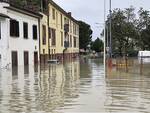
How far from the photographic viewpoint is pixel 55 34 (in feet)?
282

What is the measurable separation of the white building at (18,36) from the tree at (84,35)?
257ft

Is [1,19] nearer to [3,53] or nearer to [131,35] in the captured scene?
[3,53]

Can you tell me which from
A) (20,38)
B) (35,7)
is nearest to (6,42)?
(20,38)

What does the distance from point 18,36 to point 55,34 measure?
26.5 meters

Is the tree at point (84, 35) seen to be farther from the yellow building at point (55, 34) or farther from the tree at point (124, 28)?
the tree at point (124, 28)

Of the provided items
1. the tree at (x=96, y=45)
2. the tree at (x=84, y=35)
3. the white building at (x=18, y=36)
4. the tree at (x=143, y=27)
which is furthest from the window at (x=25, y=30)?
the tree at (x=96, y=45)

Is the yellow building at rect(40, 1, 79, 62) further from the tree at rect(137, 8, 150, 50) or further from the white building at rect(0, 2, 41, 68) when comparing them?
the tree at rect(137, 8, 150, 50)

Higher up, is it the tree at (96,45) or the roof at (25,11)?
the roof at (25,11)

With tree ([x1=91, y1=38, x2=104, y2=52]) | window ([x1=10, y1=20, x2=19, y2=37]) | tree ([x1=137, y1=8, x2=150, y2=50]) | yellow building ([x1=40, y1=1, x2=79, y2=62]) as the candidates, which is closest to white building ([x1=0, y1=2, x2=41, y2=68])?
window ([x1=10, y1=20, x2=19, y2=37])

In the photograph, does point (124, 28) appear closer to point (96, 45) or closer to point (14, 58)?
point (14, 58)

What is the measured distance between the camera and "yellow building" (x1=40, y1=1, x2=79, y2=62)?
245ft

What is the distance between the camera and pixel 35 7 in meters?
74.2

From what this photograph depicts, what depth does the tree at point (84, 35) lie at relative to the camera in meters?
148

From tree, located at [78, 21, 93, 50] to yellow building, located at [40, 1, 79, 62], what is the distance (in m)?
37.4
